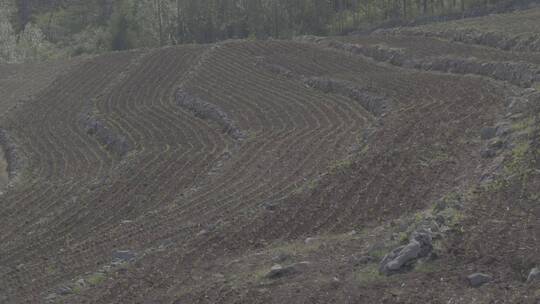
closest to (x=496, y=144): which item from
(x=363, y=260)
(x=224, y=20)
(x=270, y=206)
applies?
(x=270, y=206)

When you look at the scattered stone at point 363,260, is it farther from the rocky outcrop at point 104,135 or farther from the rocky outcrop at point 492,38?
the rocky outcrop at point 492,38

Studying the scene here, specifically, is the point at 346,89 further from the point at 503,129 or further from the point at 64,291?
the point at 64,291

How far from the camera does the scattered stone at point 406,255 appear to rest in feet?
60.1

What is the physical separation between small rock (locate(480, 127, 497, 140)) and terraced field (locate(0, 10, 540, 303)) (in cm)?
11

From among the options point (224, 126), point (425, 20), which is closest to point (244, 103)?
point (224, 126)

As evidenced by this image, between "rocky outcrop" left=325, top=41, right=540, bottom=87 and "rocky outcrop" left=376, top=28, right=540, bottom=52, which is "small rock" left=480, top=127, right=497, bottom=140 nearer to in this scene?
"rocky outcrop" left=325, top=41, right=540, bottom=87

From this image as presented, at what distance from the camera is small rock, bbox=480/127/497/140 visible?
31.6 metres

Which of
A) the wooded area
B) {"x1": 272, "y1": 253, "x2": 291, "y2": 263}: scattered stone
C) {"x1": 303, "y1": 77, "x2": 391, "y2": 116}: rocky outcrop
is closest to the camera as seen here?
{"x1": 272, "y1": 253, "x2": 291, "y2": 263}: scattered stone

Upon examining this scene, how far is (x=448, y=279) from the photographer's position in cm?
1719

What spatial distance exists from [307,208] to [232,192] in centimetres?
602

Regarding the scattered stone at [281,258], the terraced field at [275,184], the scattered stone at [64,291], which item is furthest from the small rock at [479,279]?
the scattered stone at [64,291]

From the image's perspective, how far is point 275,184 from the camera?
3281 centimetres

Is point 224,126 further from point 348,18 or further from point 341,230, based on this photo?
point 348,18

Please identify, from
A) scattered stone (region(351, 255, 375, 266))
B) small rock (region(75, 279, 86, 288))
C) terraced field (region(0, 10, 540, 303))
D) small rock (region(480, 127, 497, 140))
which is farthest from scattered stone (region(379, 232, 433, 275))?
small rock (region(480, 127, 497, 140))
